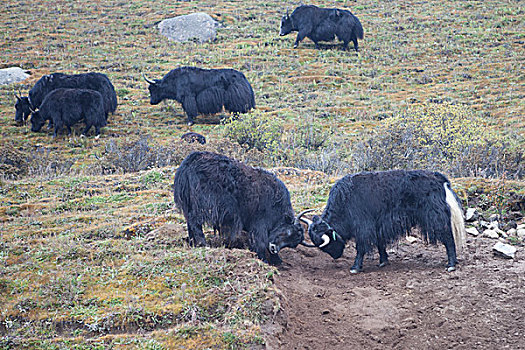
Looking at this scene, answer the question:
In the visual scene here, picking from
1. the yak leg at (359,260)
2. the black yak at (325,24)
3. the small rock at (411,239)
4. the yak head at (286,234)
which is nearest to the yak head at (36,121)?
the yak head at (286,234)

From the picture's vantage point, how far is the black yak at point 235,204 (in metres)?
7.22

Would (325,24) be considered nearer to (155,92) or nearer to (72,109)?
(155,92)

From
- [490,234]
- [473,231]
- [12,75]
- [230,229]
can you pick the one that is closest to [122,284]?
[230,229]

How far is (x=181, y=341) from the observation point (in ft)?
16.3

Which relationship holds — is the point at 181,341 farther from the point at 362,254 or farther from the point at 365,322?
the point at 362,254

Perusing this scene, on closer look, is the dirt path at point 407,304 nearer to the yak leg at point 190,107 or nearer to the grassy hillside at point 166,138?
the grassy hillside at point 166,138

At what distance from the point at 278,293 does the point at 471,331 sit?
223cm

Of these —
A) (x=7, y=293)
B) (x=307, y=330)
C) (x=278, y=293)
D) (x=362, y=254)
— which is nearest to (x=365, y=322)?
(x=307, y=330)

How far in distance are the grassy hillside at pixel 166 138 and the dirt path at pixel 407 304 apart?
1.73 ft

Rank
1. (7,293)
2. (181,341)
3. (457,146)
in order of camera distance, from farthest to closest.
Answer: (457,146), (7,293), (181,341)

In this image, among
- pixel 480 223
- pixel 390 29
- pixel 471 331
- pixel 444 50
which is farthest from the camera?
pixel 390 29

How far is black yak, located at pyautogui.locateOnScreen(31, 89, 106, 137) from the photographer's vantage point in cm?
1727

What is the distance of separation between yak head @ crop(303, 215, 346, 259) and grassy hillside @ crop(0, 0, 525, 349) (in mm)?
1292

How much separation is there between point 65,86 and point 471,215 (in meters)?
16.8
